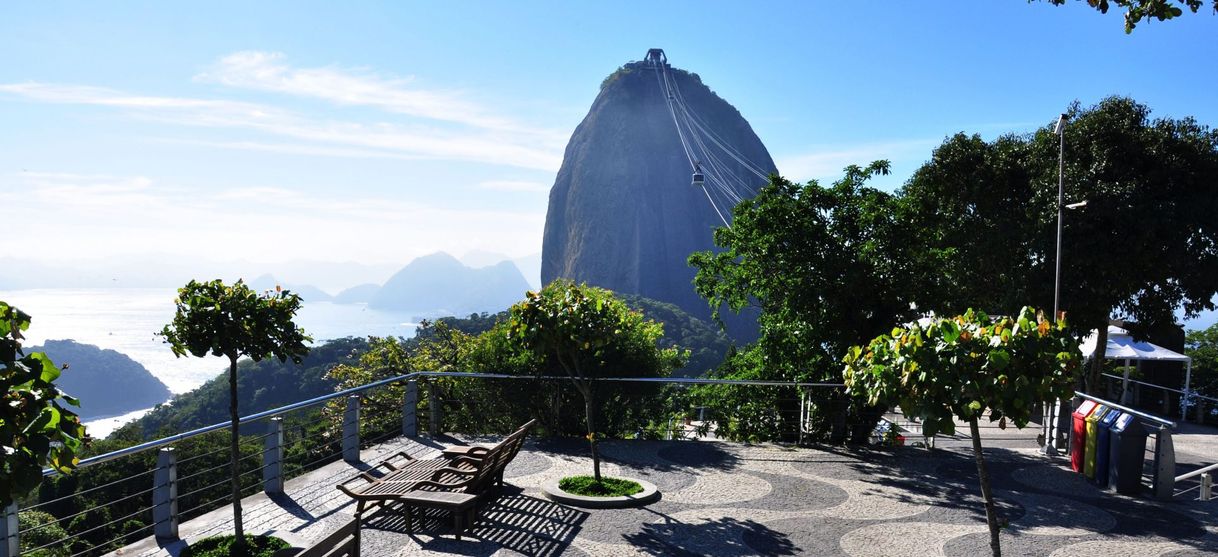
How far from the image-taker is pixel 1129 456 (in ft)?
29.8

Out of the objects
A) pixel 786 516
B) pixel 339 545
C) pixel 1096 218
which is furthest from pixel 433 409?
pixel 1096 218

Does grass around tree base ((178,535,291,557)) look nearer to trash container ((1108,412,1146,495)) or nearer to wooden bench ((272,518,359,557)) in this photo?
wooden bench ((272,518,359,557))

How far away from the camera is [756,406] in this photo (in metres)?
12.4

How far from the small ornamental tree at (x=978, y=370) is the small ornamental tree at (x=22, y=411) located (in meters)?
4.20

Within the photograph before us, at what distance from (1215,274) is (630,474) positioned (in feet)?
53.9

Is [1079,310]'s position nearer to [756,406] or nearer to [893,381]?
[756,406]

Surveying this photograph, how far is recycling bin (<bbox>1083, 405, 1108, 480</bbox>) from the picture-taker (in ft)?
32.0

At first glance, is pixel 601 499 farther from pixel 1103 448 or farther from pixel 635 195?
pixel 635 195

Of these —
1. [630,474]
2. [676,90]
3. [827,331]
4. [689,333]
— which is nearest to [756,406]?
[827,331]

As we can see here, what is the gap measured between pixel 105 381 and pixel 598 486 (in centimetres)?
14821

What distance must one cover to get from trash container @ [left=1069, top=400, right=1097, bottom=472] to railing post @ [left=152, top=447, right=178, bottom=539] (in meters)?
10.3

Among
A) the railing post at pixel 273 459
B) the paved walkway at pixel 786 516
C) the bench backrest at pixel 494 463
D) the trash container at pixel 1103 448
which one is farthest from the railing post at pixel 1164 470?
the railing post at pixel 273 459

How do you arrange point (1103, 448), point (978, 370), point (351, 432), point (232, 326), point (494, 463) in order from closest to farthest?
point (978, 370), point (232, 326), point (494, 463), point (1103, 448), point (351, 432)

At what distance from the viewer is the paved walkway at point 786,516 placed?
718cm
